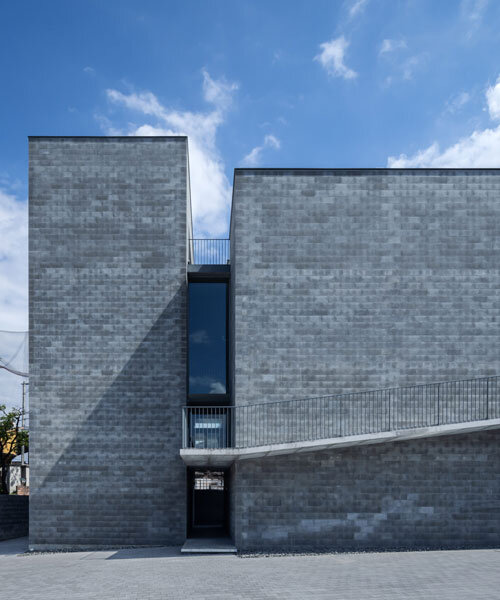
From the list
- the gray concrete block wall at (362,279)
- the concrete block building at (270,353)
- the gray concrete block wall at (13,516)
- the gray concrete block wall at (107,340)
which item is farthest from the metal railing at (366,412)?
the gray concrete block wall at (13,516)

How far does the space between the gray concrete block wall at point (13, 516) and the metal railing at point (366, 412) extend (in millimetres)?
8991

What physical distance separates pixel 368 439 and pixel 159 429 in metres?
6.37

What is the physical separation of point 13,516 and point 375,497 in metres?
12.8

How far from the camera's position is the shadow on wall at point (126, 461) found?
16.0 metres

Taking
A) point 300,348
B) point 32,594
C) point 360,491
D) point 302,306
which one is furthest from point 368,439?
point 32,594

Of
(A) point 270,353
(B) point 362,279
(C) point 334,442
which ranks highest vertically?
(B) point 362,279

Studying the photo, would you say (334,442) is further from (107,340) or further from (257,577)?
(107,340)

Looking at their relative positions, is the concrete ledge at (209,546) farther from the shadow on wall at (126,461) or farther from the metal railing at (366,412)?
the metal railing at (366,412)

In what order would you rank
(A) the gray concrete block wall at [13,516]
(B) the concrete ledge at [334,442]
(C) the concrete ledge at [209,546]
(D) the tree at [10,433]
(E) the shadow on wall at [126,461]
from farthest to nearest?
(D) the tree at [10,433] < (A) the gray concrete block wall at [13,516] < (E) the shadow on wall at [126,461] < (C) the concrete ledge at [209,546] < (B) the concrete ledge at [334,442]

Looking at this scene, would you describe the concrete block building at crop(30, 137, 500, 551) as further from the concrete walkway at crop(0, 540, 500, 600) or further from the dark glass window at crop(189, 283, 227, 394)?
the concrete walkway at crop(0, 540, 500, 600)

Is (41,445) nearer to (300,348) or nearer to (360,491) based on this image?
(300,348)

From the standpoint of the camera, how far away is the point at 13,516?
19297 mm

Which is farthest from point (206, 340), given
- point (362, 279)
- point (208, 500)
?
point (208, 500)

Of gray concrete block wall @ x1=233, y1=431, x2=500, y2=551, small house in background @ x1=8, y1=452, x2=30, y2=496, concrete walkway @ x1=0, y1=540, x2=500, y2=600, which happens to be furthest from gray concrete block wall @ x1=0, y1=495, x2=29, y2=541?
small house in background @ x1=8, y1=452, x2=30, y2=496
